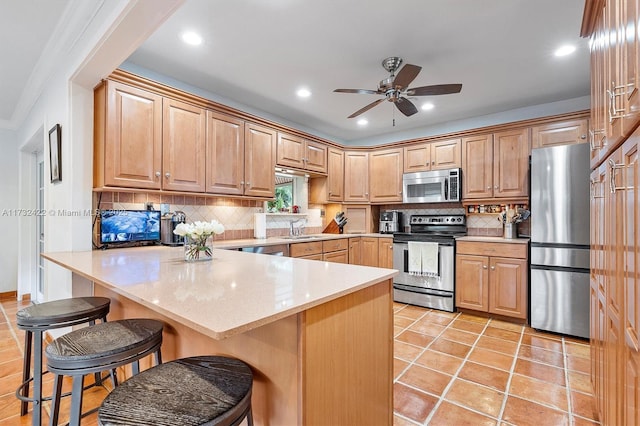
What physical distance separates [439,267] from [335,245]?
1325 millimetres

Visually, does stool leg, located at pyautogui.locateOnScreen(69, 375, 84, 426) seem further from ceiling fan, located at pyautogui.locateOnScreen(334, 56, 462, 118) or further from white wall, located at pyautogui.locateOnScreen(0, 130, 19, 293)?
white wall, located at pyautogui.locateOnScreen(0, 130, 19, 293)

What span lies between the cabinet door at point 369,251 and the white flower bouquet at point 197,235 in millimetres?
2890

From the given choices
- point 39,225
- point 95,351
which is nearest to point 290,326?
point 95,351

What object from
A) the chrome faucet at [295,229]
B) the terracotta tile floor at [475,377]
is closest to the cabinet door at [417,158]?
the chrome faucet at [295,229]

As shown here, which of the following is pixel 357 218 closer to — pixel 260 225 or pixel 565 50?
pixel 260 225

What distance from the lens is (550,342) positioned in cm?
280

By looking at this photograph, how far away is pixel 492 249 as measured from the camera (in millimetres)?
3395

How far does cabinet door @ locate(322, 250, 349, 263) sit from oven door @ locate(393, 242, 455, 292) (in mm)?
677

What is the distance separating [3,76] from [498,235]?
5719 mm

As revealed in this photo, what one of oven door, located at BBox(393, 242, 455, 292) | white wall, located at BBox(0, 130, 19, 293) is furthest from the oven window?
white wall, located at BBox(0, 130, 19, 293)

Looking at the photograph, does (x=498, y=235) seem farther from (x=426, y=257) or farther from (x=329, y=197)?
(x=329, y=197)

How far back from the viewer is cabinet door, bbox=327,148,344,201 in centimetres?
461

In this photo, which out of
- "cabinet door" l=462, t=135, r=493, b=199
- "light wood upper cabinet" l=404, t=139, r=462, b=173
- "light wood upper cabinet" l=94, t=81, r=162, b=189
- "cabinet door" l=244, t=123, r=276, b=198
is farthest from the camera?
"light wood upper cabinet" l=404, t=139, r=462, b=173

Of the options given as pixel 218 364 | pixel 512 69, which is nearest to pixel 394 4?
pixel 512 69
